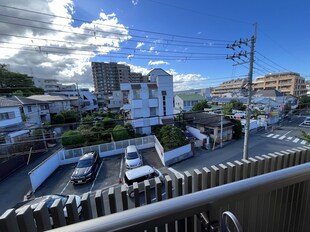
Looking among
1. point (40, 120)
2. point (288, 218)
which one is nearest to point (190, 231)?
point (288, 218)

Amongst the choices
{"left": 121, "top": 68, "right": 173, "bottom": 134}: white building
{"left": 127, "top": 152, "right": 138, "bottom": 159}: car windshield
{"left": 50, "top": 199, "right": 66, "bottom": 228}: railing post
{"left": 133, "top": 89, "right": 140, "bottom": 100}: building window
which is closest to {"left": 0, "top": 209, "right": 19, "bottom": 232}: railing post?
{"left": 50, "top": 199, "right": 66, "bottom": 228}: railing post

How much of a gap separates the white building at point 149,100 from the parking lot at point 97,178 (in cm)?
478

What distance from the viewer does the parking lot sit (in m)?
7.98

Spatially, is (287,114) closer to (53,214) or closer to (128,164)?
(128,164)

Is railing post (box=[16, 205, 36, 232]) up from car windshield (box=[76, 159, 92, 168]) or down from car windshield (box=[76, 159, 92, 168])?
up

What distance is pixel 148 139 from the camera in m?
13.1

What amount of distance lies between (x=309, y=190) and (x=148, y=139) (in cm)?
1193

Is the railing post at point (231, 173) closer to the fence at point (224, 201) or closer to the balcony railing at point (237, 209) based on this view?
the fence at point (224, 201)

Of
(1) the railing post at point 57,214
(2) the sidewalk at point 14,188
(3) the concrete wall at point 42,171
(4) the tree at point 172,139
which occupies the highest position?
(1) the railing post at point 57,214

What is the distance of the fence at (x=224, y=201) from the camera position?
0.91 metres

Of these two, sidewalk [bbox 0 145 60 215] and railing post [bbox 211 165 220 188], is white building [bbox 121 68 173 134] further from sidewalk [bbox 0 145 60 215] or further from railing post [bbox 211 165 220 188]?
railing post [bbox 211 165 220 188]

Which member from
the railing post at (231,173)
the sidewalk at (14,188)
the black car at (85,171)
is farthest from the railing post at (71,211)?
the sidewalk at (14,188)

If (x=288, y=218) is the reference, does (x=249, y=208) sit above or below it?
above

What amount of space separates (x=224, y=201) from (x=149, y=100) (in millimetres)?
15298
